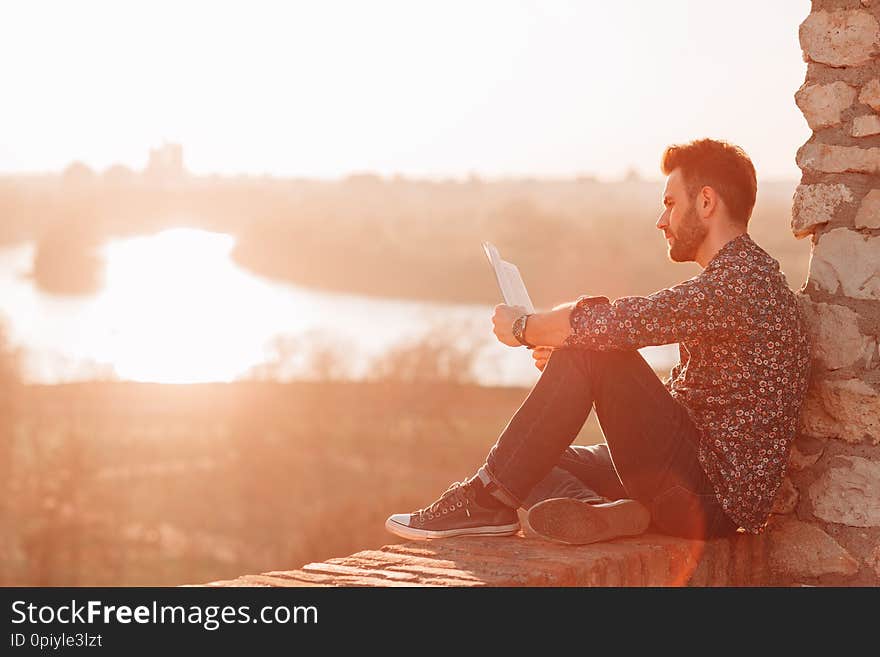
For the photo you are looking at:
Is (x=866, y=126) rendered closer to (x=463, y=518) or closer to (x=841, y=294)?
(x=841, y=294)

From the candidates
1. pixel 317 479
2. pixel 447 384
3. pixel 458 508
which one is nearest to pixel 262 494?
pixel 317 479

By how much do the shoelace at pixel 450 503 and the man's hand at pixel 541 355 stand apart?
0.42 metres

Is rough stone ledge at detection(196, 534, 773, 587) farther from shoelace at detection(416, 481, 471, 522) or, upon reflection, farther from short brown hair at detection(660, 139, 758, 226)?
short brown hair at detection(660, 139, 758, 226)

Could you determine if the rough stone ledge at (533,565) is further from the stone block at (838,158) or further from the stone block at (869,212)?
the stone block at (838,158)

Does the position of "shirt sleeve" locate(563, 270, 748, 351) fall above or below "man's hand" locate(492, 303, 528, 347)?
below

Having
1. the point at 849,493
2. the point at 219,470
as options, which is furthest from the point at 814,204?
the point at 219,470

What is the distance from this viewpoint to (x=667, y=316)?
8.90 ft

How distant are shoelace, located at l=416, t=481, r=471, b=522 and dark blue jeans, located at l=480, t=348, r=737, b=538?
0.08 m

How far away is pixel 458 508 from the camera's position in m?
2.97

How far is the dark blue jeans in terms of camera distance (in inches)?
110

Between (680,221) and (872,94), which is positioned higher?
(872,94)

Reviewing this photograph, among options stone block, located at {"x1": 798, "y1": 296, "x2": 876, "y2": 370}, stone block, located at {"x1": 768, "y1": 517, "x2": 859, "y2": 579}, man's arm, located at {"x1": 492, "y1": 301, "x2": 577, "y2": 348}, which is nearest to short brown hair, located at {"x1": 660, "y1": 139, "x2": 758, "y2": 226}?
stone block, located at {"x1": 798, "y1": 296, "x2": 876, "y2": 370}

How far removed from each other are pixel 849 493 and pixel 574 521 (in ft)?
2.62
